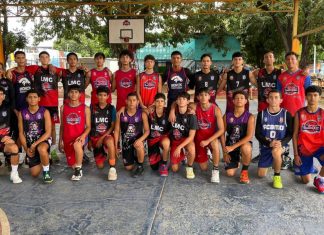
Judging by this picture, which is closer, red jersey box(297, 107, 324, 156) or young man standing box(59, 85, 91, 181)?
red jersey box(297, 107, 324, 156)

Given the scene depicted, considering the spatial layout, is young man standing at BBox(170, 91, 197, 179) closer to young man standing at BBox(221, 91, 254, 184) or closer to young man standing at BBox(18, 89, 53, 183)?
young man standing at BBox(221, 91, 254, 184)

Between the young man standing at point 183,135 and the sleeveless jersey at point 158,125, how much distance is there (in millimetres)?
131

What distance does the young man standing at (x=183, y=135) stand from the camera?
4562 millimetres

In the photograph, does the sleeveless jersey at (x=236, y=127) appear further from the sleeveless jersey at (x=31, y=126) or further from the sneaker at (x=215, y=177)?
the sleeveless jersey at (x=31, y=126)

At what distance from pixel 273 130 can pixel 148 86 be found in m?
2.09

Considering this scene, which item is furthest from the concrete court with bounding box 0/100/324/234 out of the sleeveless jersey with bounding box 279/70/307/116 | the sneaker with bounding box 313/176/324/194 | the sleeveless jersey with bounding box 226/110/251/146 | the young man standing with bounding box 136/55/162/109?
the young man standing with bounding box 136/55/162/109

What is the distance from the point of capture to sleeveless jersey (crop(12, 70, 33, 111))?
5348 mm

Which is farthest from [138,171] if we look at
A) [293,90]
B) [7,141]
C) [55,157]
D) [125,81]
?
[293,90]

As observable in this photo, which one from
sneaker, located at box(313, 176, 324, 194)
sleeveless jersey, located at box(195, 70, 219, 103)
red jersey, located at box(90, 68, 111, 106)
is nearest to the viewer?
sneaker, located at box(313, 176, 324, 194)

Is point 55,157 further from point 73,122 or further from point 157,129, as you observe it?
point 157,129

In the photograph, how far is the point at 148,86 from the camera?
5496mm

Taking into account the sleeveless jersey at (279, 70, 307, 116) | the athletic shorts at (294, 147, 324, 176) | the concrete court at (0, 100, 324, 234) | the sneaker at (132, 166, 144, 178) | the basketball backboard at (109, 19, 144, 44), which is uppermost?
the basketball backboard at (109, 19, 144, 44)

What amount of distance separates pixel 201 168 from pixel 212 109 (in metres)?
0.87

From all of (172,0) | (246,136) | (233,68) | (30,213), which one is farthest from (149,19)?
(30,213)
